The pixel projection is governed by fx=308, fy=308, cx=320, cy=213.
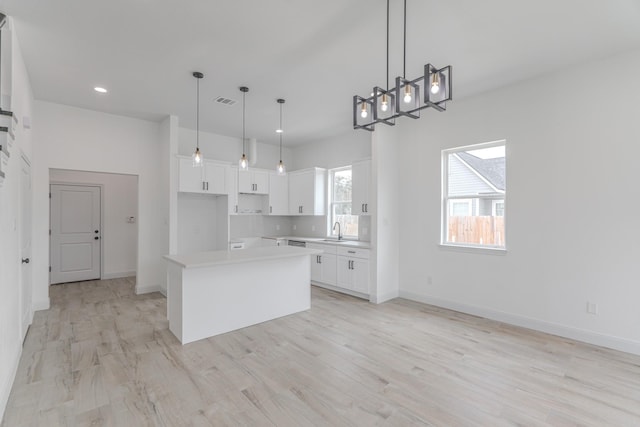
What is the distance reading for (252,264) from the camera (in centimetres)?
391

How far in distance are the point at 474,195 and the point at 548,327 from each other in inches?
71.6

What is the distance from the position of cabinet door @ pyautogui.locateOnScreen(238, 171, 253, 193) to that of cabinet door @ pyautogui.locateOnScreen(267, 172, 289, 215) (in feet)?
1.62

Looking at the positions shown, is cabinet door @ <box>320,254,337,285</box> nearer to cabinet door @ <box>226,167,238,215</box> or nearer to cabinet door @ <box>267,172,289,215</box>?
cabinet door @ <box>267,172,289,215</box>

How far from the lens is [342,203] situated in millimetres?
6324

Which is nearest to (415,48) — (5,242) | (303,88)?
(303,88)

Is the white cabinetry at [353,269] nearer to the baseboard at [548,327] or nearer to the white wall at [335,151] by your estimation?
the baseboard at [548,327]

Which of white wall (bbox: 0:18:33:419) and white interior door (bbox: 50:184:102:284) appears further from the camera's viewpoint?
white interior door (bbox: 50:184:102:284)

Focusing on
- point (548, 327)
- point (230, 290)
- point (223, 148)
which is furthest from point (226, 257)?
point (548, 327)

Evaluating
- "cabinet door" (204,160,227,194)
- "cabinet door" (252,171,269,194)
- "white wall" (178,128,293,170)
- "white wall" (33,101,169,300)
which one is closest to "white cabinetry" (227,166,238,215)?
"cabinet door" (204,160,227,194)

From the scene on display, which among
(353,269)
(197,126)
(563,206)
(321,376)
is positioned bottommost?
(321,376)

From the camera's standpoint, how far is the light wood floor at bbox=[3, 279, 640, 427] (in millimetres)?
2170

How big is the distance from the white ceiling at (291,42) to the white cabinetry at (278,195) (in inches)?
98.8

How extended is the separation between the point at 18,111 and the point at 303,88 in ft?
9.95

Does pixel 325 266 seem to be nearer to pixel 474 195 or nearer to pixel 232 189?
pixel 232 189
